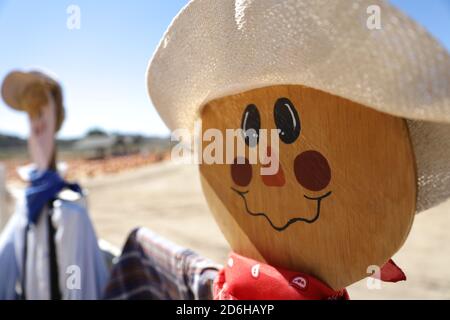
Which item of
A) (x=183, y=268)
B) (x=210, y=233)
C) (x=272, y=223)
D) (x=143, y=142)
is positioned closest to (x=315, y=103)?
(x=272, y=223)

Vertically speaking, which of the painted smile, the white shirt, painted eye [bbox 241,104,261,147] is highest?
painted eye [bbox 241,104,261,147]

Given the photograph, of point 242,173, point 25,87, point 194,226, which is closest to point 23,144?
point 194,226

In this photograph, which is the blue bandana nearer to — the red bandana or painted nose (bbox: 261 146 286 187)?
the red bandana

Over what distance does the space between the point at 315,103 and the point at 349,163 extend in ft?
0.40

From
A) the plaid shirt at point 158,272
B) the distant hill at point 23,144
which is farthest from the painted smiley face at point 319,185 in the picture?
the distant hill at point 23,144

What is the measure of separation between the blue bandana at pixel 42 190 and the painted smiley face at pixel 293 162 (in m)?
1.08

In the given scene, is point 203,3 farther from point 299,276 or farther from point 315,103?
point 299,276

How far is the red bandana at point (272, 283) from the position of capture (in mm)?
702

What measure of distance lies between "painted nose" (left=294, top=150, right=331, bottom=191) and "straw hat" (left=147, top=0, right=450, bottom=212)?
0.46ft

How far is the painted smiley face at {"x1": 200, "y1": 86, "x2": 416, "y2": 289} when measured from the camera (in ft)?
1.97

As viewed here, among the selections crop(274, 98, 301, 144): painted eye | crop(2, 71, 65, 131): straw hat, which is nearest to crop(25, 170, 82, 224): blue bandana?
crop(2, 71, 65, 131): straw hat

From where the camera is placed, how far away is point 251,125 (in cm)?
80

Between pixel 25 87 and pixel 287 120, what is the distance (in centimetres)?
147

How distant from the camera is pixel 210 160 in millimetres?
930
